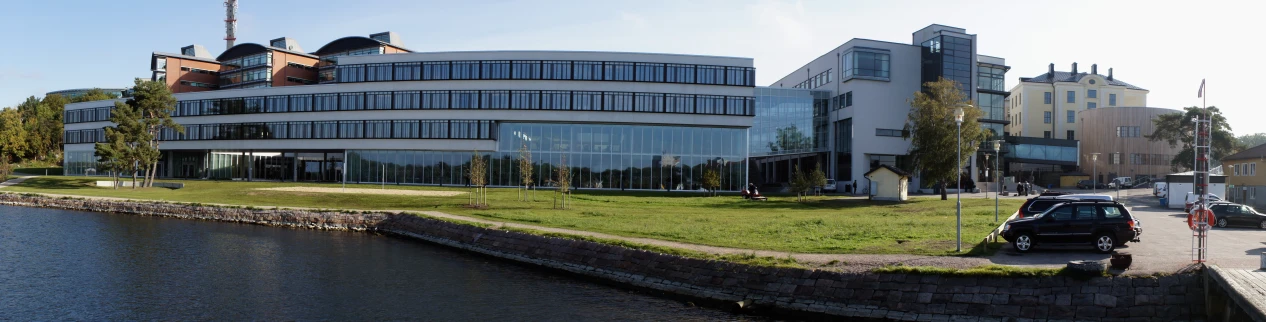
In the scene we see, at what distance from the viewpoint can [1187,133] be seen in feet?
276

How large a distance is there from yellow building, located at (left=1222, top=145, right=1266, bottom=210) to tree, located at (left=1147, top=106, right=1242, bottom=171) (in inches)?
1160

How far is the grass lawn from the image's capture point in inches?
1028

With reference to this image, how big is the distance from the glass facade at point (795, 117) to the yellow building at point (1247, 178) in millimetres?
36096

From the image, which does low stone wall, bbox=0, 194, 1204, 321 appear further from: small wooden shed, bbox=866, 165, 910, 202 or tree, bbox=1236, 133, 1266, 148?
tree, bbox=1236, 133, 1266, 148

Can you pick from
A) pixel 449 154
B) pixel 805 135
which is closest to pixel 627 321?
pixel 449 154

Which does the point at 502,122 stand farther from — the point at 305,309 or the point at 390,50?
the point at 305,309

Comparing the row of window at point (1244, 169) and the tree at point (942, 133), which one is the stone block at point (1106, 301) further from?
the row of window at point (1244, 169)

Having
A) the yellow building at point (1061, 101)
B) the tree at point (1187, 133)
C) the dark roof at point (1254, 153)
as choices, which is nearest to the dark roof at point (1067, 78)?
the yellow building at point (1061, 101)

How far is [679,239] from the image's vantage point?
1077 inches

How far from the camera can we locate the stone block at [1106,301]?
55.1 feet

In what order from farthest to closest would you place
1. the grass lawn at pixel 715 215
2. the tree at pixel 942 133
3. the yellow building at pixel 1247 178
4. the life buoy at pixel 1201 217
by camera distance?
the tree at pixel 942 133 → the yellow building at pixel 1247 178 → the grass lawn at pixel 715 215 → the life buoy at pixel 1201 217

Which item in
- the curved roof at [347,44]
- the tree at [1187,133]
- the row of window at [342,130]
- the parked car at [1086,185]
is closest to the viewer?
the row of window at [342,130]

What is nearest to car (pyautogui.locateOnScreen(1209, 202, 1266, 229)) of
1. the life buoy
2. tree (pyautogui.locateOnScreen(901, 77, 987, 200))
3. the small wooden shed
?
the life buoy

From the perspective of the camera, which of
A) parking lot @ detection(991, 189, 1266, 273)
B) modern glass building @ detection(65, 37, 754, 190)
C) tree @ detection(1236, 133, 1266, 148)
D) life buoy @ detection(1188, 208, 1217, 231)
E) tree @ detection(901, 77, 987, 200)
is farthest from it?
tree @ detection(1236, 133, 1266, 148)
